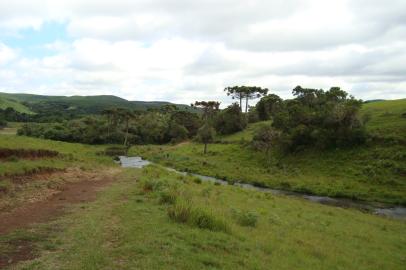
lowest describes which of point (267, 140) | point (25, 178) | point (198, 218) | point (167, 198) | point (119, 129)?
point (119, 129)

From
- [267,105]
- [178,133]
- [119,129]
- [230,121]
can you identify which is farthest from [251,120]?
[119,129]

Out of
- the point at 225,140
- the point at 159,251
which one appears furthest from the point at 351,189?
the point at 225,140

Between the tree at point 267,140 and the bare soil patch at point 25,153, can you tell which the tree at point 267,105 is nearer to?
the tree at point 267,140

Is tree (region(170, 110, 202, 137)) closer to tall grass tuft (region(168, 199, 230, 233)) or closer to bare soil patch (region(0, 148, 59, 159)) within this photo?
bare soil patch (region(0, 148, 59, 159))

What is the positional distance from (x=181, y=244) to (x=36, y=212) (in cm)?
801

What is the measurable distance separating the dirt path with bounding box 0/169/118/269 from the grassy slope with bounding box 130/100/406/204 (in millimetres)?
32415

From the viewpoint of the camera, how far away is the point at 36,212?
1642cm

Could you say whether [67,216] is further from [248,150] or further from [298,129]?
[248,150]

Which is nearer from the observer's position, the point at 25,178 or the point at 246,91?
the point at 25,178

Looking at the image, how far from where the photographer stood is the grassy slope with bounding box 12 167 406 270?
34.0ft

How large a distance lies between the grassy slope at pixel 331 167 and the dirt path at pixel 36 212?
3242 centimetres

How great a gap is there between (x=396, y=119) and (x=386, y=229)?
49.8m

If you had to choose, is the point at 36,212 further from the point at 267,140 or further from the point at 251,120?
the point at 251,120

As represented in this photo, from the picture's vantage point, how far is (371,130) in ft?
212
